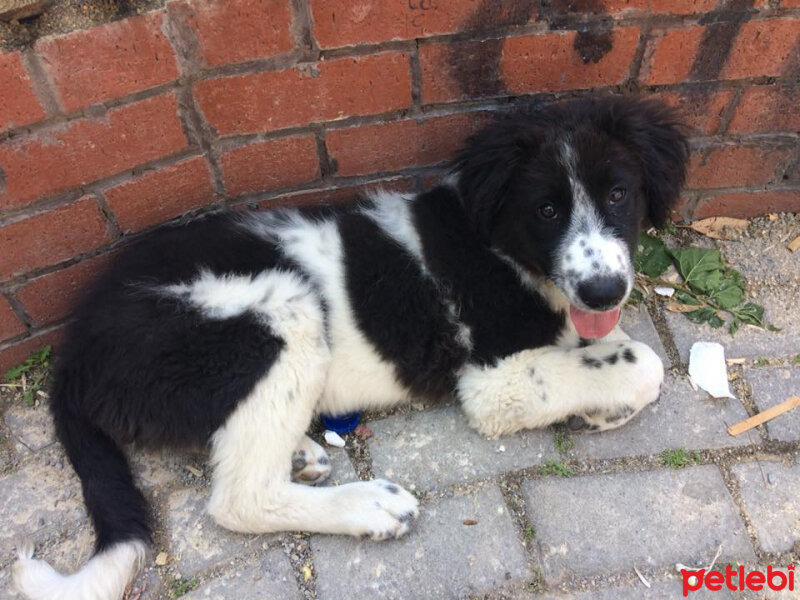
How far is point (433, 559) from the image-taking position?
189 cm

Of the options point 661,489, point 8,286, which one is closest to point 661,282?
point 661,489

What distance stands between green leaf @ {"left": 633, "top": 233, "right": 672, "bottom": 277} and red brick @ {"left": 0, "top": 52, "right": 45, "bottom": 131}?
2.20 metres

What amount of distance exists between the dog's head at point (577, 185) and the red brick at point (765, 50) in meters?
0.46

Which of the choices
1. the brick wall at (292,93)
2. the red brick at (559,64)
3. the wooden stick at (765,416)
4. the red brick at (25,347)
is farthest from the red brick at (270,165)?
the wooden stick at (765,416)

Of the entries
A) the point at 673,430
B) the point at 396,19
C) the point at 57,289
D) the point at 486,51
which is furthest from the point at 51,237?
the point at 673,430

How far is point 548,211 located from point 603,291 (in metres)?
0.29

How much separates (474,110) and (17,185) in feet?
4.97

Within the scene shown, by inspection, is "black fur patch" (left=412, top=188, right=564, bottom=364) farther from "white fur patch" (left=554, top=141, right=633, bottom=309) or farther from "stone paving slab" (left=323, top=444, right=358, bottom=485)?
"stone paving slab" (left=323, top=444, right=358, bottom=485)

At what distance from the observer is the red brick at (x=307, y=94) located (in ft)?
6.82

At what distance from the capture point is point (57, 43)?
5.88 feet

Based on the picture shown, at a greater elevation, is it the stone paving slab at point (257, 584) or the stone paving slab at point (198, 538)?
the stone paving slab at point (198, 538)

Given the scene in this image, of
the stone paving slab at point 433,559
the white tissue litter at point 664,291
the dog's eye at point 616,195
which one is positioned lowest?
the stone paving slab at point 433,559

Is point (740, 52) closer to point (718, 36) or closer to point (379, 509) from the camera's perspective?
point (718, 36)

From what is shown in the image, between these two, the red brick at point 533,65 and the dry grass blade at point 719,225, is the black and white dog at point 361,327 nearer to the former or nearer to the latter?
the red brick at point 533,65
